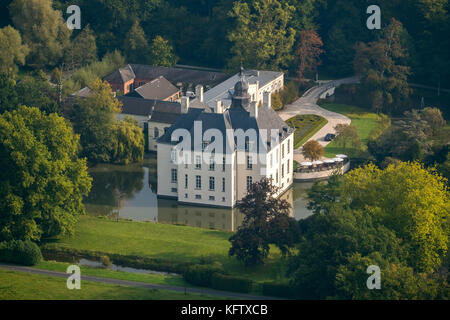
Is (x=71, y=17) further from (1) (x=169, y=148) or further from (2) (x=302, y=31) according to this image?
(1) (x=169, y=148)

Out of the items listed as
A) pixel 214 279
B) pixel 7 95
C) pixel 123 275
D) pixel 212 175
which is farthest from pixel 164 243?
pixel 7 95

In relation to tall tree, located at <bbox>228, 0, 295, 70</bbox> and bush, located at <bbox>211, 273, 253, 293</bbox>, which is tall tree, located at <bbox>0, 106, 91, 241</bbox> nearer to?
bush, located at <bbox>211, 273, 253, 293</bbox>

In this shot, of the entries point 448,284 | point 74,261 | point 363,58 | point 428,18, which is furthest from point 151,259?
point 428,18

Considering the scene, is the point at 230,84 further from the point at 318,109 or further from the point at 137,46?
the point at 137,46

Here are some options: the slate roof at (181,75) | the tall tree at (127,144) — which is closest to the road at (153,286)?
the tall tree at (127,144)

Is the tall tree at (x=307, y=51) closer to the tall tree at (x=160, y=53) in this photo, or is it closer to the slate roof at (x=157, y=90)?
the tall tree at (x=160, y=53)

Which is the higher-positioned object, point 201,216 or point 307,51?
point 307,51
